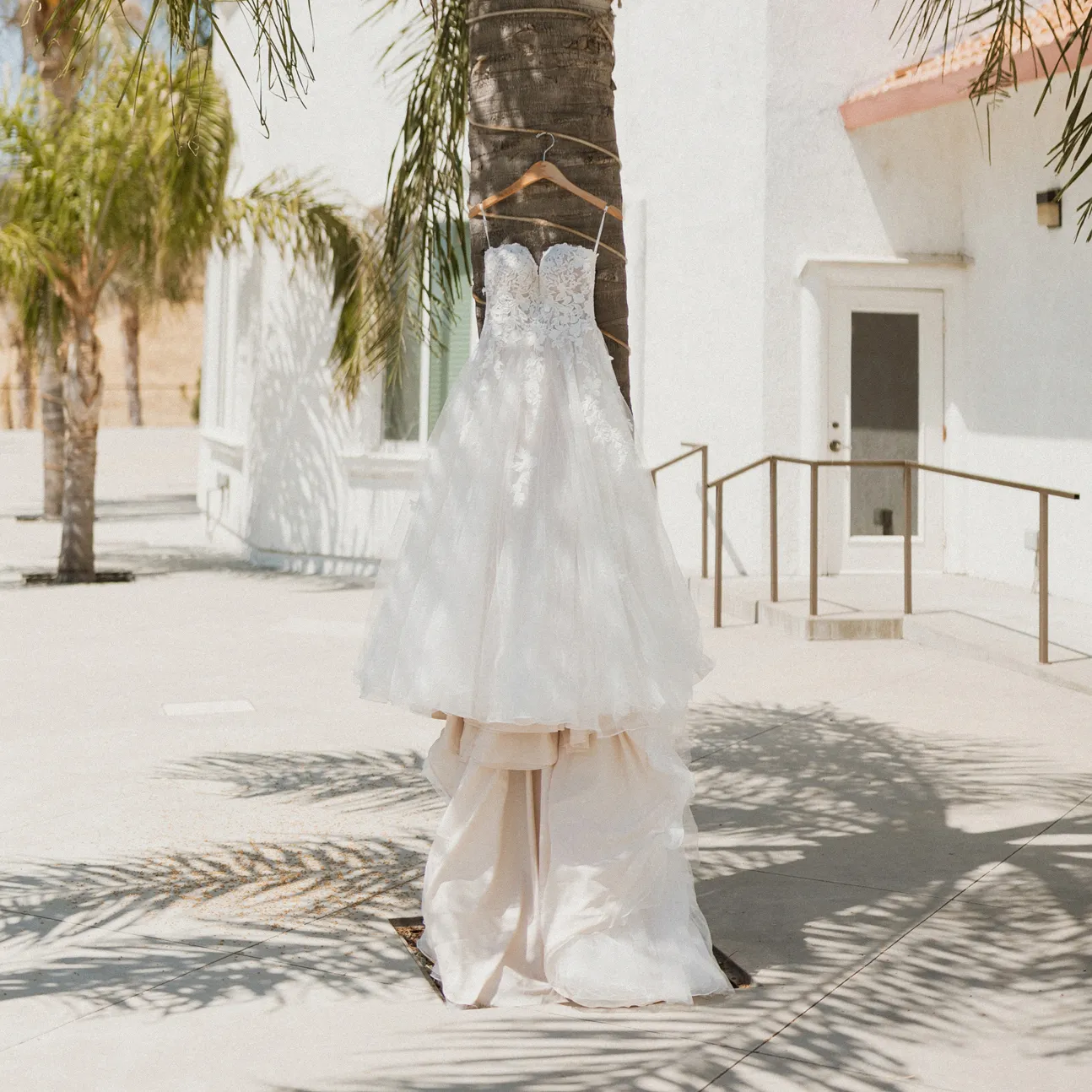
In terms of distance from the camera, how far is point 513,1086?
3.26 m

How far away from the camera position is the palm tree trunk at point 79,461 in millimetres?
12648

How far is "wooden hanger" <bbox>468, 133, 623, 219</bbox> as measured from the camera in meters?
4.27

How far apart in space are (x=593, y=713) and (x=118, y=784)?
292cm

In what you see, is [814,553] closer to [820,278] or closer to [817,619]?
[817,619]

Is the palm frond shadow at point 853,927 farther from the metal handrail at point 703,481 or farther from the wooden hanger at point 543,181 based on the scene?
the metal handrail at point 703,481

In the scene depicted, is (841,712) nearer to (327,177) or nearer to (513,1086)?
(513,1086)

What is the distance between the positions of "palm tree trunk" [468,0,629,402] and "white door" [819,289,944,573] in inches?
298

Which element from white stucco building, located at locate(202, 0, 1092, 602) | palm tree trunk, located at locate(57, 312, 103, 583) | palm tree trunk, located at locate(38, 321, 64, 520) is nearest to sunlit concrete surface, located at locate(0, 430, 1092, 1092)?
white stucco building, located at locate(202, 0, 1092, 602)

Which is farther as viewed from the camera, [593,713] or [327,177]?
[327,177]

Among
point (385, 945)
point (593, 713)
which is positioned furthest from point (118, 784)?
point (593, 713)

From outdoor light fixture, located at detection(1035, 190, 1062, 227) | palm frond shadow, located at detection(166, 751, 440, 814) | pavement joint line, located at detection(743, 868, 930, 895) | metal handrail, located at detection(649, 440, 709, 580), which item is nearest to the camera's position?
pavement joint line, located at detection(743, 868, 930, 895)

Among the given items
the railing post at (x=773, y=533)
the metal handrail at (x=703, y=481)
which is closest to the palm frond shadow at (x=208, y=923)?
the railing post at (x=773, y=533)

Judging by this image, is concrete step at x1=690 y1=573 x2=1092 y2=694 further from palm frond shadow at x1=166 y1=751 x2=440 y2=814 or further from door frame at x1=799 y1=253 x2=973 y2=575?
palm frond shadow at x1=166 y1=751 x2=440 y2=814

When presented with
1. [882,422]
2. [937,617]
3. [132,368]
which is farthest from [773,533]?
[132,368]
